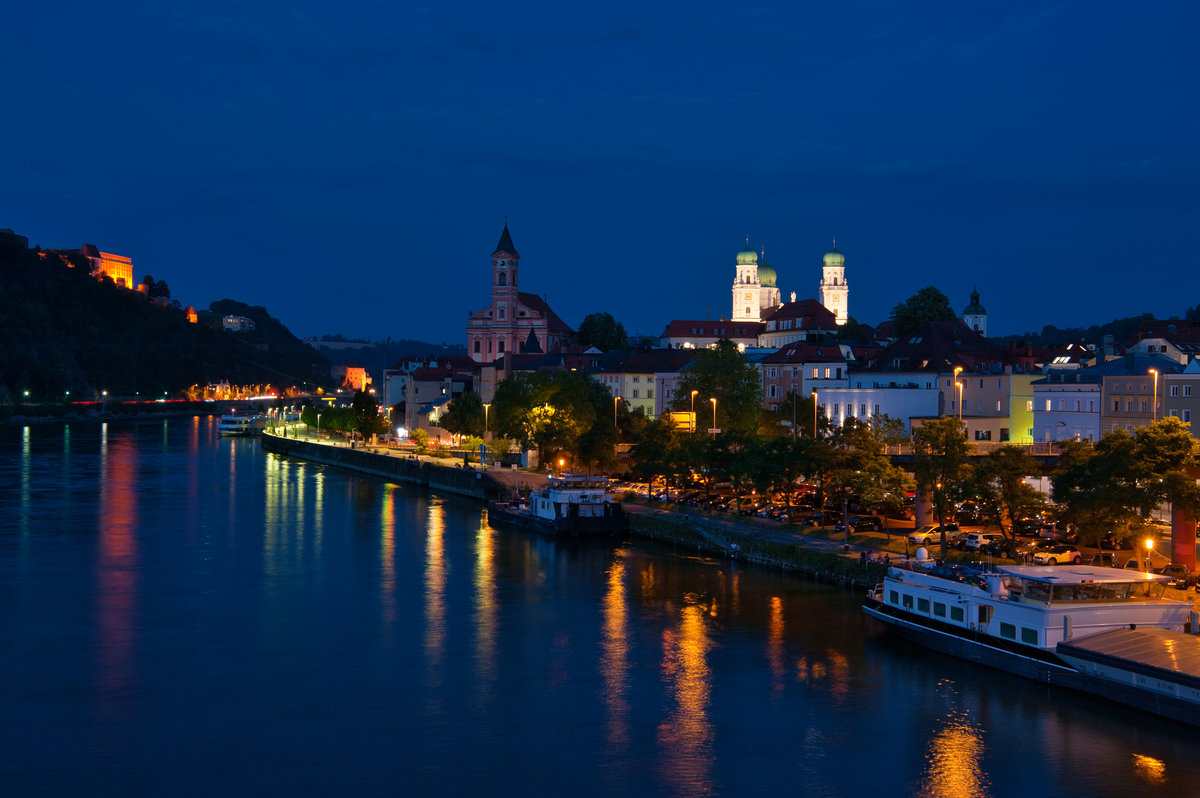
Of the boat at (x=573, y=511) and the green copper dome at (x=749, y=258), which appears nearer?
the boat at (x=573, y=511)

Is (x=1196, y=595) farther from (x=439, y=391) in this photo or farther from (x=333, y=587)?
(x=439, y=391)

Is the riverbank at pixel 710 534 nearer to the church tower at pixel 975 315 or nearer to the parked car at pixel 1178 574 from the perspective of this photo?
the parked car at pixel 1178 574

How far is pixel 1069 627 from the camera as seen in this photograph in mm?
24578

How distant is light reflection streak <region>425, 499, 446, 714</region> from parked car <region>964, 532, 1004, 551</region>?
Answer: 14969mm

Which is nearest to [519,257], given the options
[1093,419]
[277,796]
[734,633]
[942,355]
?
[942,355]

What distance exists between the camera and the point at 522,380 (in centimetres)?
7181

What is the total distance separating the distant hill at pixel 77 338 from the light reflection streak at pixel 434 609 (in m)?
105

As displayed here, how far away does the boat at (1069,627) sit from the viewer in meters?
22.3

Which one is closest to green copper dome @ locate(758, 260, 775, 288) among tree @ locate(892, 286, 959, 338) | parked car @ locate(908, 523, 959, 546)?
tree @ locate(892, 286, 959, 338)

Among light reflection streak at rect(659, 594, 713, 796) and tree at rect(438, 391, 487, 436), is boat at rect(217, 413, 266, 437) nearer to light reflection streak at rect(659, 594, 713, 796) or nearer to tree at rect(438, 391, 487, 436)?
tree at rect(438, 391, 487, 436)

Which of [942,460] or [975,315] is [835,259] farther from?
[942,460]

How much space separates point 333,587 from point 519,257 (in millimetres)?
89910

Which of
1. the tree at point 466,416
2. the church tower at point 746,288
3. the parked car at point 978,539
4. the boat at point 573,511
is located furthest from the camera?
the church tower at point 746,288

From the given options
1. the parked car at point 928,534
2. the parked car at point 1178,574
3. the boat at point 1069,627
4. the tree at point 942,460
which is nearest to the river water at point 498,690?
the boat at point 1069,627
